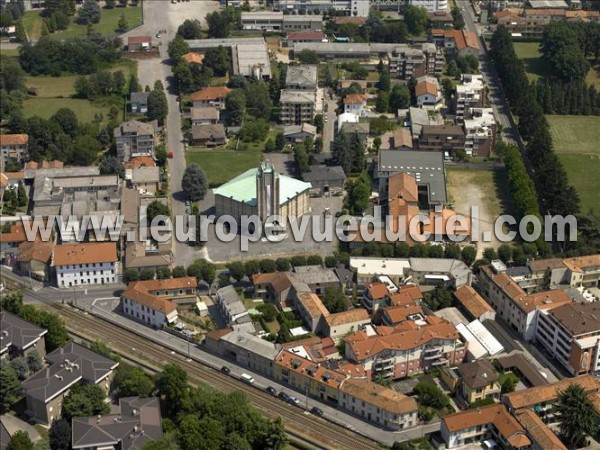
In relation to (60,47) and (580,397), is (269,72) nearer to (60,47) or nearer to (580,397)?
(60,47)

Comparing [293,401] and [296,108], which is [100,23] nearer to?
[296,108]

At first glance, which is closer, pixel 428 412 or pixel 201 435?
pixel 201 435

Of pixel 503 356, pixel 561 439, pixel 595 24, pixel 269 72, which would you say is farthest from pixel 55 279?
pixel 595 24

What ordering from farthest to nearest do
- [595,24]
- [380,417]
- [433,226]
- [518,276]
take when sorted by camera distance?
[595,24] → [433,226] → [518,276] → [380,417]

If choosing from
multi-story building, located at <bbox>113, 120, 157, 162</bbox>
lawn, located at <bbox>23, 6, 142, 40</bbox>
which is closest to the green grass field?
multi-story building, located at <bbox>113, 120, 157, 162</bbox>

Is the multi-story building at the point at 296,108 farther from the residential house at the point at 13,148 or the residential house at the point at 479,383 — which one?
the residential house at the point at 479,383

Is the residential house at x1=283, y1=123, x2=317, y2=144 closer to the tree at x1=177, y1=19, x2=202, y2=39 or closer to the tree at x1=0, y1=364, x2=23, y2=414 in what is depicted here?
the tree at x1=177, y1=19, x2=202, y2=39
